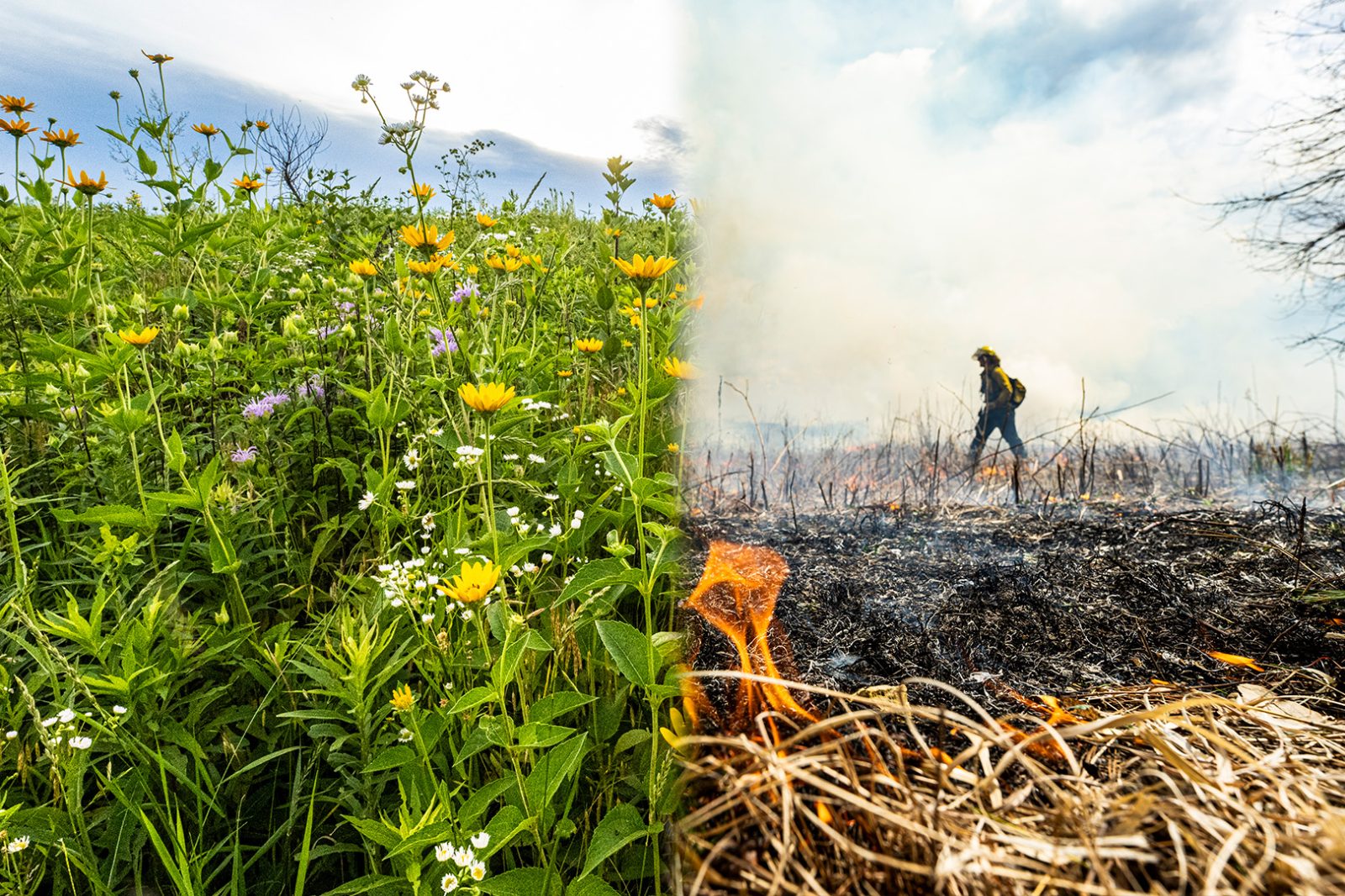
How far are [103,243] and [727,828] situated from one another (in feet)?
15.3

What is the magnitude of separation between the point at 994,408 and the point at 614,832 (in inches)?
46.8

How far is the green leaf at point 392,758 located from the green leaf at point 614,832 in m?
0.35

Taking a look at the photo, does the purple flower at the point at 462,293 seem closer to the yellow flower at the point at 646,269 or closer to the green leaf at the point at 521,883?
the yellow flower at the point at 646,269

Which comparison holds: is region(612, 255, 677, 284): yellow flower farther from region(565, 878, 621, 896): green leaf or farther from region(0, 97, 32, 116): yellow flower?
region(0, 97, 32, 116): yellow flower

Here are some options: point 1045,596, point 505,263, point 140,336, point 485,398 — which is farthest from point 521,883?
point 505,263

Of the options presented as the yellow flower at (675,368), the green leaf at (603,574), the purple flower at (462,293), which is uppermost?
the purple flower at (462,293)

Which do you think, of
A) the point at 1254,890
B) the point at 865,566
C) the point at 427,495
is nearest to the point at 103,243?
the point at 427,495

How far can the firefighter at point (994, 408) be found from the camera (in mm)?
1748

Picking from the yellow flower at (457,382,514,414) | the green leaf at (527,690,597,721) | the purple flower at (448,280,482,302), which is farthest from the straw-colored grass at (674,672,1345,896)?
the purple flower at (448,280,482,302)

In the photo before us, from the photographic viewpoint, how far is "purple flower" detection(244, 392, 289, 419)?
2426mm

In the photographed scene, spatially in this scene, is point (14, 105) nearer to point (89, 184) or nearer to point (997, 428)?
point (89, 184)

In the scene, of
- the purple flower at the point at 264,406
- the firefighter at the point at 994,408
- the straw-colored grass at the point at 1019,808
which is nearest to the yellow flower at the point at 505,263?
the purple flower at the point at 264,406

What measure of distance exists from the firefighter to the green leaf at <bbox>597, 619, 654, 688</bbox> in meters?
0.92

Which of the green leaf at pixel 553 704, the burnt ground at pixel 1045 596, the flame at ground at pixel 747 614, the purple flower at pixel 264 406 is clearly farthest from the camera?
the purple flower at pixel 264 406
